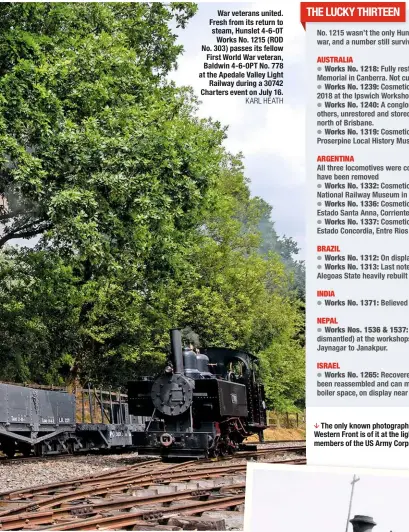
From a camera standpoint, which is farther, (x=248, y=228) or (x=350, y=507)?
(x=248, y=228)

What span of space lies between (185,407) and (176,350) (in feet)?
4.82

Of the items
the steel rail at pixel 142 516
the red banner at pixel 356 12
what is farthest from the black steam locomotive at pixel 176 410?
the red banner at pixel 356 12

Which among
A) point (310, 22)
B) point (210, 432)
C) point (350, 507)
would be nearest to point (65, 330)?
point (210, 432)

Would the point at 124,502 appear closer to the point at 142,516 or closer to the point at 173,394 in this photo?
the point at 142,516

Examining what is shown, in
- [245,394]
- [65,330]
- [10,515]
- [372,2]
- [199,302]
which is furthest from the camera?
[199,302]

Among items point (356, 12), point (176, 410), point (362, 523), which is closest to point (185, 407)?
point (176, 410)

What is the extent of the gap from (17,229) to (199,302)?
536 inches

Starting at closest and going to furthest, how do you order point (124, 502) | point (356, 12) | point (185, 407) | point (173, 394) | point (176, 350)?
point (124, 502)
point (356, 12)
point (185, 407)
point (173, 394)
point (176, 350)

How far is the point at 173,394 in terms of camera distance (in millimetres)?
21234

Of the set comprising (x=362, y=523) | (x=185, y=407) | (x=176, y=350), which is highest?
(x=176, y=350)

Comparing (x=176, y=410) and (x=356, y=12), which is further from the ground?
(x=356, y=12)

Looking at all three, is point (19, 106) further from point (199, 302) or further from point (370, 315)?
point (199, 302)

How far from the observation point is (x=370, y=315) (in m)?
11.6

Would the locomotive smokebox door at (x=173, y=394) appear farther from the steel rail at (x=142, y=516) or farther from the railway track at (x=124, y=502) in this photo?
the steel rail at (x=142, y=516)
